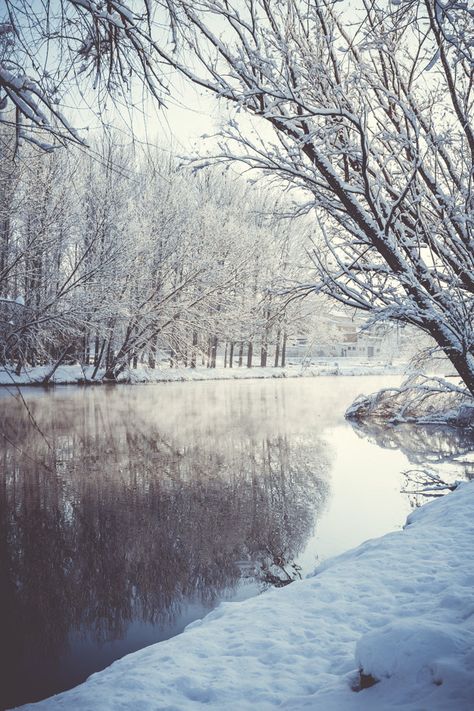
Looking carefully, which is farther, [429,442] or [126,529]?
[429,442]

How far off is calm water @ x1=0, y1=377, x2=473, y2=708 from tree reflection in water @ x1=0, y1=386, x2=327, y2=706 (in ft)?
0.06

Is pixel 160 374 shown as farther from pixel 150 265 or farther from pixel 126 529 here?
pixel 126 529

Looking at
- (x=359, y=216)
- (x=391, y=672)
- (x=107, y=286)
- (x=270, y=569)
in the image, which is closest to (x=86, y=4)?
(x=359, y=216)

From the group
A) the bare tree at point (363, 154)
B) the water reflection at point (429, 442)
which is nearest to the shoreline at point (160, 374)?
the water reflection at point (429, 442)

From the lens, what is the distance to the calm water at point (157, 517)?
12.1 ft

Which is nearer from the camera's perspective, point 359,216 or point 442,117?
point 359,216

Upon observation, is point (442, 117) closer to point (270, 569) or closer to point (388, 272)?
point (388, 272)

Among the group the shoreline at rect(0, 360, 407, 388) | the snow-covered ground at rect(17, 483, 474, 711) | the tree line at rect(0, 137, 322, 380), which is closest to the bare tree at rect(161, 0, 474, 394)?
the snow-covered ground at rect(17, 483, 474, 711)

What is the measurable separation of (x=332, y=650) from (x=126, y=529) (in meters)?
3.69

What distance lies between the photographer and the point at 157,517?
6078 millimetres

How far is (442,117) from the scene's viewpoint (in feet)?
13.0

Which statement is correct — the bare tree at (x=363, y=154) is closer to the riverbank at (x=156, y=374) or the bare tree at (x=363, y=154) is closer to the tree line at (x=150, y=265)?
the riverbank at (x=156, y=374)

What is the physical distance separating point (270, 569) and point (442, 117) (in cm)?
466

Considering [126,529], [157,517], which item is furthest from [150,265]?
[126,529]
